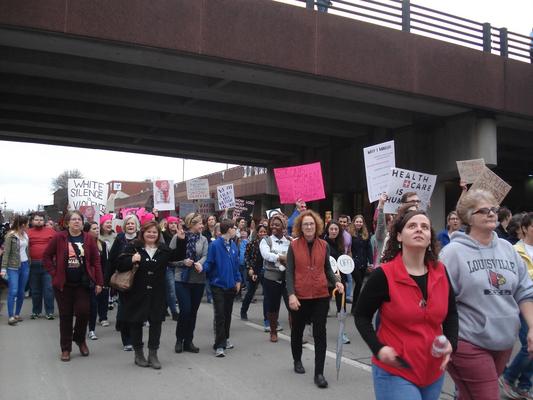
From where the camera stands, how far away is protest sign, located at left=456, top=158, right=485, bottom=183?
8.14m

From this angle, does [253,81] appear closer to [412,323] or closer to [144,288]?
[144,288]

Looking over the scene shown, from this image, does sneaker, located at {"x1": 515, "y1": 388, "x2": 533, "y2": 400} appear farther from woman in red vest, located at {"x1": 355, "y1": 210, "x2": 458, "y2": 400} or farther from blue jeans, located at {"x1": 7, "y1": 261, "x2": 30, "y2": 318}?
blue jeans, located at {"x1": 7, "y1": 261, "x2": 30, "y2": 318}

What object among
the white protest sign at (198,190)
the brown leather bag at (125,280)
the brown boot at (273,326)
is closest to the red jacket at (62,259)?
the brown leather bag at (125,280)

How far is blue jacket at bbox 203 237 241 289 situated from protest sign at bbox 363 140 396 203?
7.22 feet

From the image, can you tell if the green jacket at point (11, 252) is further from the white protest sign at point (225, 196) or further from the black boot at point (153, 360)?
the white protest sign at point (225, 196)

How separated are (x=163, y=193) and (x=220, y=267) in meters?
7.45

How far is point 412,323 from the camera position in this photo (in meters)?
2.92

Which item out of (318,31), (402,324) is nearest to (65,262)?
(402,324)

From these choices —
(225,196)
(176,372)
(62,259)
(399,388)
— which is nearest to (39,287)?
(62,259)

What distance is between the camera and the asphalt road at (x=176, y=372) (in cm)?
546

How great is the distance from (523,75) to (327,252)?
499 inches

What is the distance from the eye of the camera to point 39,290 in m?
10.2

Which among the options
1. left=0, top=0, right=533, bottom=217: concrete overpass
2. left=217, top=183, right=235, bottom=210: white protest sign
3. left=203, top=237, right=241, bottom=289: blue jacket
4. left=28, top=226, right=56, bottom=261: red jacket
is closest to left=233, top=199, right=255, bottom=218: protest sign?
left=217, top=183, right=235, bottom=210: white protest sign

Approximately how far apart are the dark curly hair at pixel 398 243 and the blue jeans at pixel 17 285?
26.2 ft
